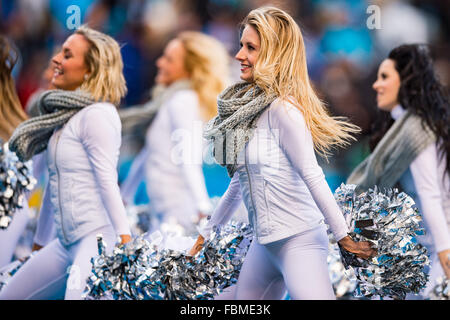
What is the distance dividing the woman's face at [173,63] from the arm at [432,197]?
208 cm

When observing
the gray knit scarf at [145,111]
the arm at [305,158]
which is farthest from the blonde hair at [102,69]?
the gray knit scarf at [145,111]

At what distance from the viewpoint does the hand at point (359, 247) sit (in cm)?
274

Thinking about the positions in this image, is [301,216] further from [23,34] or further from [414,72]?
[23,34]

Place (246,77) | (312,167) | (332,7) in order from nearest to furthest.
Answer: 1. (312,167)
2. (246,77)
3. (332,7)

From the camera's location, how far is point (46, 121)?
3.38 m

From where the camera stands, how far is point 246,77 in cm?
290

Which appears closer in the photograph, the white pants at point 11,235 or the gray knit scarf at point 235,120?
the gray knit scarf at point 235,120

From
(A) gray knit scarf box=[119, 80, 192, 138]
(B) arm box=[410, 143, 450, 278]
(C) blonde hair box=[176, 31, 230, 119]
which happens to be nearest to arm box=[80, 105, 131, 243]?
(A) gray knit scarf box=[119, 80, 192, 138]

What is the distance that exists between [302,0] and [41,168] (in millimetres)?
1615

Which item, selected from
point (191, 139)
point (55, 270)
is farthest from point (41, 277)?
point (191, 139)

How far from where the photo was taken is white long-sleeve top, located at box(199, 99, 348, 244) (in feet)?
8.86

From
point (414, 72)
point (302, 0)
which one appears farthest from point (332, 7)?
point (414, 72)

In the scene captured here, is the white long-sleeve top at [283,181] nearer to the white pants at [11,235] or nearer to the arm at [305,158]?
the arm at [305,158]

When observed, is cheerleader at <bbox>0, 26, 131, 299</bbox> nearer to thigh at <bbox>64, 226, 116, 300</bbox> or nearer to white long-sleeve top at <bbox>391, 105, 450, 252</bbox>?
thigh at <bbox>64, 226, 116, 300</bbox>
